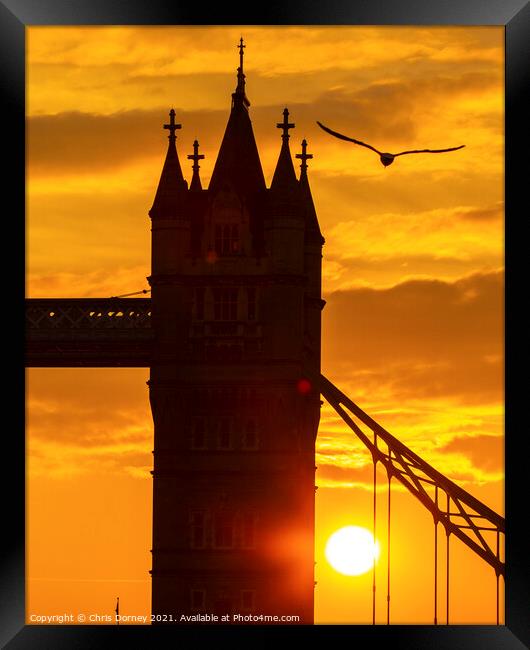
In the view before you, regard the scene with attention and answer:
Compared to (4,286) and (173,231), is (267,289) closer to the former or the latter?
(173,231)

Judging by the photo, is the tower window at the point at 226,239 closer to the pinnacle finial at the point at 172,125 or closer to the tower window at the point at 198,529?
the pinnacle finial at the point at 172,125

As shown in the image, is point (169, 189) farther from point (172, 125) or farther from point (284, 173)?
point (172, 125)

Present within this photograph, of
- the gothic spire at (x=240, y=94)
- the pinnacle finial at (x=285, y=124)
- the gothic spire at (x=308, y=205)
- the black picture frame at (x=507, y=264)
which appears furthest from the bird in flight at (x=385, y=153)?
the gothic spire at (x=308, y=205)

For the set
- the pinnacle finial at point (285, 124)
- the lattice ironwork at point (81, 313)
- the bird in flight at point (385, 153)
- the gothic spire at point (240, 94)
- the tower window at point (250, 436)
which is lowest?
the tower window at point (250, 436)

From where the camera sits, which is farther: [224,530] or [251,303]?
[251,303]

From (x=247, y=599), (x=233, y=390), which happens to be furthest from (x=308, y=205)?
(x=247, y=599)

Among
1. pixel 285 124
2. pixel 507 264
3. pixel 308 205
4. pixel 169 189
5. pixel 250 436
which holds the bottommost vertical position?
pixel 250 436
